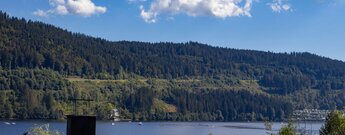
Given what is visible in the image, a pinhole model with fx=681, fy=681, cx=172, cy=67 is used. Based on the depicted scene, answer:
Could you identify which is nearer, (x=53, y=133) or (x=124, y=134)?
(x=53, y=133)

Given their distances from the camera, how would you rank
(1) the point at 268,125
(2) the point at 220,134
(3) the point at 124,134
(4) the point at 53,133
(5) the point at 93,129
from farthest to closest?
(2) the point at 220,134, (3) the point at 124,134, (1) the point at 268,125, (4) the point at 53,133, (5) the point at 93,129

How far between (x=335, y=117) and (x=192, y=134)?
6130 inches

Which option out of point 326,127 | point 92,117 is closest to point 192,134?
point 326,127

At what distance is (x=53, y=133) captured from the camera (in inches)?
1196

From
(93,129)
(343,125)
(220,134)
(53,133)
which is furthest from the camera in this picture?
(220,134)

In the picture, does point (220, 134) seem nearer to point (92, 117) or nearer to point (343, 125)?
point (343, 125)

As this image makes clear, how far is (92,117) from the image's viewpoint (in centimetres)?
1403

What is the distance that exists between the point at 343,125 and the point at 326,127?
5.86 m

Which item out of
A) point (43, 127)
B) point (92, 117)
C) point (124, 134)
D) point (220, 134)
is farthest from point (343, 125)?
point (220, 134)

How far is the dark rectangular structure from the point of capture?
1402 centimetres

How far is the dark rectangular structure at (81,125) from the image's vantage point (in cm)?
1402

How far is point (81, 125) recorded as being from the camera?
1413cm

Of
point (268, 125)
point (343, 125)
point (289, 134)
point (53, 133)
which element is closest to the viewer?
point (53, 133)

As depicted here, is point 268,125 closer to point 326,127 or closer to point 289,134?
point 289,134
